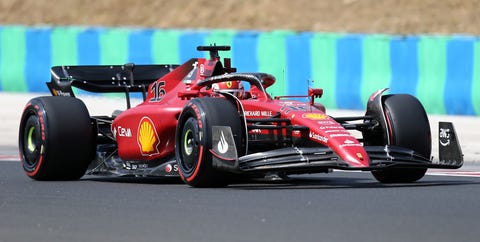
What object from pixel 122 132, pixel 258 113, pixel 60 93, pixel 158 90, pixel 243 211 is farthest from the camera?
pixel 60 93

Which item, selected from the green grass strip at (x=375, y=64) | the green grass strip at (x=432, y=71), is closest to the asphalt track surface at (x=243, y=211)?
the green grass strip at (x=432, y=71)

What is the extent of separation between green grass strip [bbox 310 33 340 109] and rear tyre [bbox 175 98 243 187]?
Answer: 9086 mm

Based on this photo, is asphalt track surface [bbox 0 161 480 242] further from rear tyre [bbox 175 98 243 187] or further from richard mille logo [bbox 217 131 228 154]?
richard mille logo [bbox 217 131 228 154]

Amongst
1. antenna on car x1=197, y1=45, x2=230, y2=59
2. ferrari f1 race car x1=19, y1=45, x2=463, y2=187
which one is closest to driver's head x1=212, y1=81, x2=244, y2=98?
ferrari f1 race car x1=19, y1=45, x2=463, y2=187

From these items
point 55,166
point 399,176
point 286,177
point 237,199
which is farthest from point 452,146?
point 55,166

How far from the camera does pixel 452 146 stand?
1226cm

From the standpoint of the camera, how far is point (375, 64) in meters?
20.5

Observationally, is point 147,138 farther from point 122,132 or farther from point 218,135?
point 218,135

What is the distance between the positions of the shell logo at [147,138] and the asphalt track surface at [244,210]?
34 cm

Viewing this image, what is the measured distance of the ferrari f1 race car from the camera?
11398 millimetres

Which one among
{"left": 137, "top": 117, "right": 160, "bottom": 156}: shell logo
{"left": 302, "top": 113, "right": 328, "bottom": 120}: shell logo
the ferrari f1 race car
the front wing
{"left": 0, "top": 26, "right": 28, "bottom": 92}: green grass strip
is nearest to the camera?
the front wing

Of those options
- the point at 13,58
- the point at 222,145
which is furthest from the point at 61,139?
the point at 13,58

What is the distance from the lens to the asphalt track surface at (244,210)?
848 cm

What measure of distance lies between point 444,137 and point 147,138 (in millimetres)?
2770
